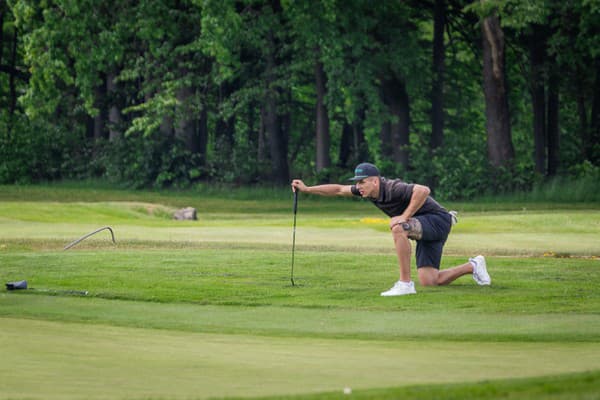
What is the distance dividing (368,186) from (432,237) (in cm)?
118

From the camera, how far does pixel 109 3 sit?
4666cm

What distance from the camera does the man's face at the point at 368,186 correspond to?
1500 cm

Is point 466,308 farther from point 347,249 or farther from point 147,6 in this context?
point 147,6

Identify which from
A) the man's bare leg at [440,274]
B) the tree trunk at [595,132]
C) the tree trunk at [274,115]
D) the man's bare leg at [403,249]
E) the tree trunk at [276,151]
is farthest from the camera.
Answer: the tree trunk at [276,151]

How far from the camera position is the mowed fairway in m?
8.30

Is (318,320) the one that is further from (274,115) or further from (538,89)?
(538,89)

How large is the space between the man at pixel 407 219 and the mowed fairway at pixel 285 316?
44cm

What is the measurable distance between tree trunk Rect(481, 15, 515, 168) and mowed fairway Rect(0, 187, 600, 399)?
15.3 meters

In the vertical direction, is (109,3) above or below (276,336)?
above

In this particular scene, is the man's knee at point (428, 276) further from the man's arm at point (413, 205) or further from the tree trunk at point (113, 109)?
the tree trunk at point (113, 109)

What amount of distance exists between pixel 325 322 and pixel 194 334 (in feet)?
5.03

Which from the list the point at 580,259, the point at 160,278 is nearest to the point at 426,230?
the point at 160,278

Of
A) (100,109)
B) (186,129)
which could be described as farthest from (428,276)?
(100,109)

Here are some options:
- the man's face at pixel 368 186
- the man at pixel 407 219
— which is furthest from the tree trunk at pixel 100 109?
the man's face at pixel 368 186
